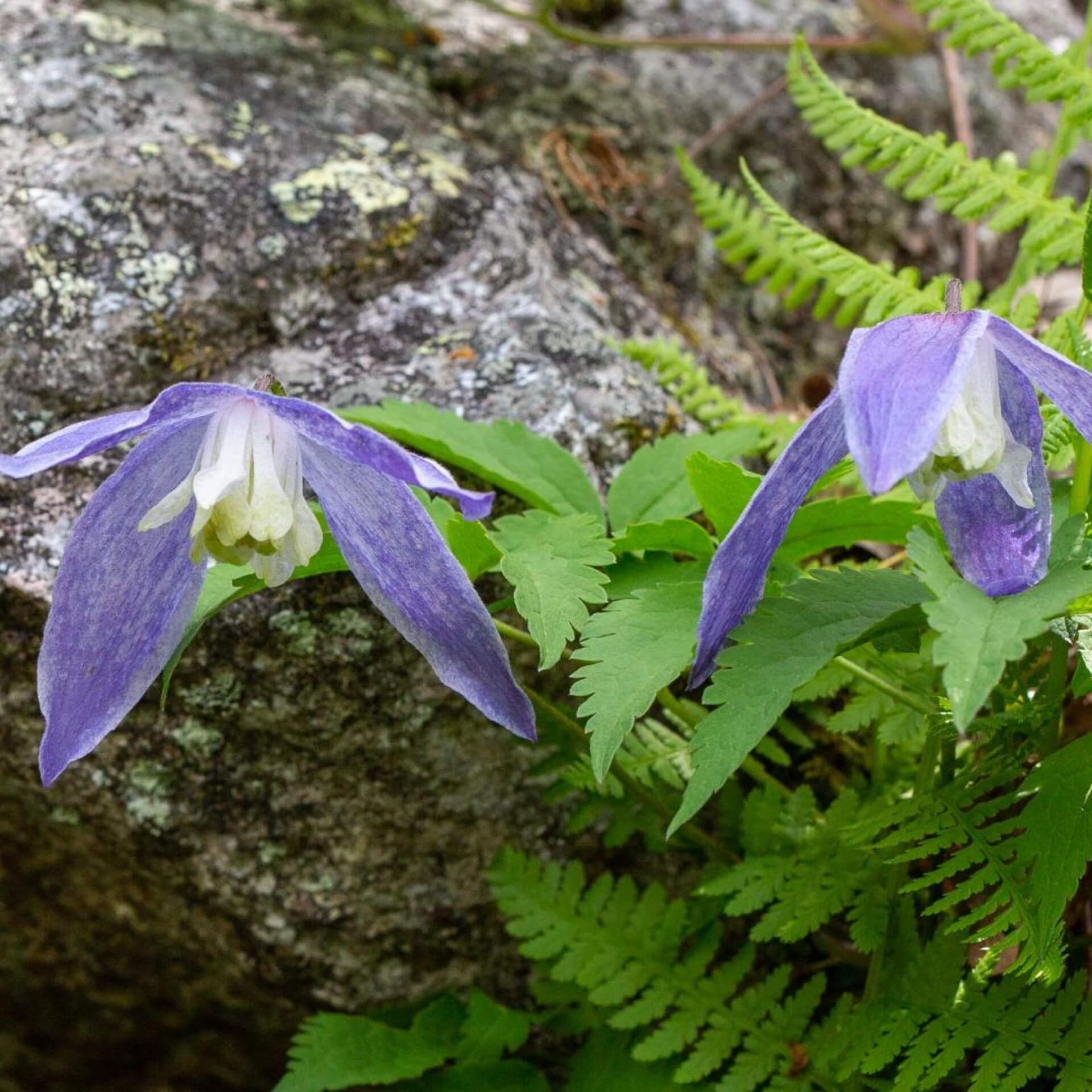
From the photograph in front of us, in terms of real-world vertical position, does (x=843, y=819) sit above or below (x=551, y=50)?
below

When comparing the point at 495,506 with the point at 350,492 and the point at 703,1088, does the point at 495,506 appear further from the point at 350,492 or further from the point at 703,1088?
the point at 703,1088

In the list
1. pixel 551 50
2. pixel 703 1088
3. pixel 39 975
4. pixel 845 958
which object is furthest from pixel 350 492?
pixel 551 50

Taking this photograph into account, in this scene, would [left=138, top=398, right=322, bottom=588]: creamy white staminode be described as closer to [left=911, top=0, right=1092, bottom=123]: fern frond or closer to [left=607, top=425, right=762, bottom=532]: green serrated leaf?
[left=607, top=425, right=762, bottom=532]: green serrated leaf

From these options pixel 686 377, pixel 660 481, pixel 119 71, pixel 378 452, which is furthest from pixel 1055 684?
pixel 119 71

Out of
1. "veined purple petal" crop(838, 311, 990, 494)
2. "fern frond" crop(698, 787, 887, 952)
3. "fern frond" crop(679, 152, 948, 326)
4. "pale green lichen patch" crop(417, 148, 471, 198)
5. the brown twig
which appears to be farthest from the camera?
the brown twig

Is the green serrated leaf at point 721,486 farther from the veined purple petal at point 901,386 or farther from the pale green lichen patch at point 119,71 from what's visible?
the pale green lichen patch at point 119,71

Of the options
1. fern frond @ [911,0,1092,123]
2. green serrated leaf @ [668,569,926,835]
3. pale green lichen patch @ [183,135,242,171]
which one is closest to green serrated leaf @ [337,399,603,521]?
green serrated leaf @ [668,569,926,835]

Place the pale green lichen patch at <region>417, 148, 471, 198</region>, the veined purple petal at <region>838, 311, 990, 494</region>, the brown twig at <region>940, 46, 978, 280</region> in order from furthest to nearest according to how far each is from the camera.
Answer: 1. the brown twig at <region>940, 46, 978, 280</region>
2. the pale green lichen patch at <region>417, 148, 471, 198</region>
3. the veined purple petal at <region>838, 311, 990, 494</region>
